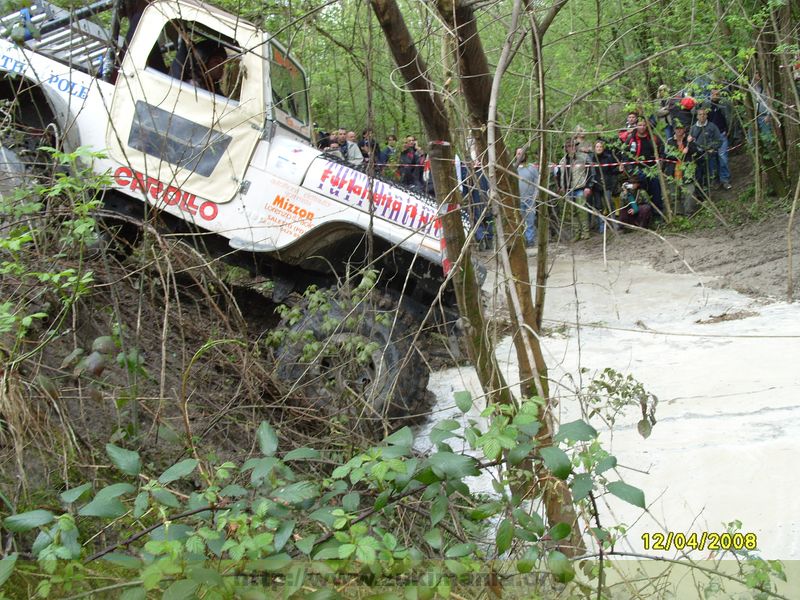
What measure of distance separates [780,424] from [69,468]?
3.46 meters

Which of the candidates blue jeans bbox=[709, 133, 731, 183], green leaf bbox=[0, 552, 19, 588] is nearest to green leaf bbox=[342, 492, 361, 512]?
green leaf bbox=[0, 552, 19, 588]

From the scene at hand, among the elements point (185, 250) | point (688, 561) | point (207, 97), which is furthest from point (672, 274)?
point (688, 561)

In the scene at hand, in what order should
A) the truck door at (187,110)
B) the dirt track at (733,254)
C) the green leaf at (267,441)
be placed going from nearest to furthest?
the green leaf at (267,441) < the truck door at (187,110) < the dirt track at (733,254)

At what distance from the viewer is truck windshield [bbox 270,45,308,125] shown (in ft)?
19.2

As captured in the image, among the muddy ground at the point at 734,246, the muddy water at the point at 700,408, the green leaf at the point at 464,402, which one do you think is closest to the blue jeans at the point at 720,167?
the muddy ground at the point at 734,246

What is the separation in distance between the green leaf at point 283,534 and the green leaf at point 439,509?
1.16ft

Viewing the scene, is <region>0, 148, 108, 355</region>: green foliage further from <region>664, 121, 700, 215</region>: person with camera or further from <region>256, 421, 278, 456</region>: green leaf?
<region>664, 121, 700, 215</region>: person with camera

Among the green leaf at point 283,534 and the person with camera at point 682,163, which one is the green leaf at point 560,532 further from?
the person with camera at point 682,163

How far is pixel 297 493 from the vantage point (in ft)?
6.91

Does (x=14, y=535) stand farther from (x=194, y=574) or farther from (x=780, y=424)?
(x=780, y=424)

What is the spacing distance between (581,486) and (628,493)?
11cm

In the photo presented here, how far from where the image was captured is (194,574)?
188 cm

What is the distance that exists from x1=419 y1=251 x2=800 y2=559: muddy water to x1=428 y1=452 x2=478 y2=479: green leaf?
474mm

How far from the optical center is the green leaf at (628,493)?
1857mm
